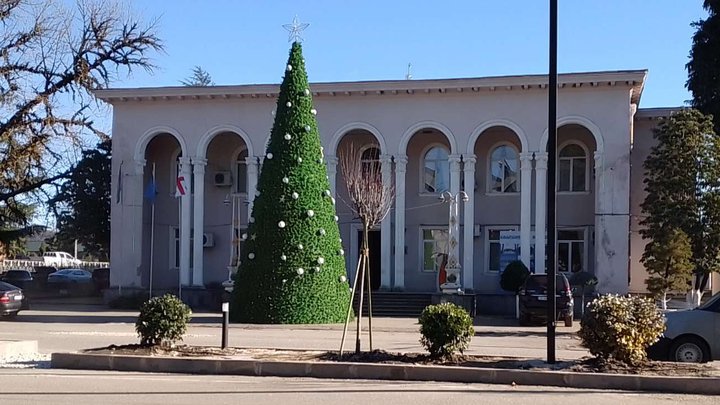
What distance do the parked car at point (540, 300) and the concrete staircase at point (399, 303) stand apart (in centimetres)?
589

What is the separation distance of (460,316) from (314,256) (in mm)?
12297

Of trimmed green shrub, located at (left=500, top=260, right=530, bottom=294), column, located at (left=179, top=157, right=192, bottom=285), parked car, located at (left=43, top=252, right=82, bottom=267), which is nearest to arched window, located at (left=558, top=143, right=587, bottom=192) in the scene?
trimmed green shrub, located at (left=500, top=260, right=530, bottom=294)

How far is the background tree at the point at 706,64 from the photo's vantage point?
3881cm

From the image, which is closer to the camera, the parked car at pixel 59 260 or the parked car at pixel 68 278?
the parked car at pixel 68 278

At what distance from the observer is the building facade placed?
32.5 m

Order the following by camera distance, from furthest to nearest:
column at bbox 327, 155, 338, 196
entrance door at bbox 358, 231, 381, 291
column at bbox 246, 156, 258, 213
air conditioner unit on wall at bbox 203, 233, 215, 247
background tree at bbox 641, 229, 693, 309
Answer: air conditioner unit on wall at bbox 203, 233, 215, 247 < entrance door at bbox 358, 231, 381, 291 < column at bbox 246, 156, 258, 213 < column at bbox 327, 155, 338, 196 < background tree at bbox 641, 229, 693, 309

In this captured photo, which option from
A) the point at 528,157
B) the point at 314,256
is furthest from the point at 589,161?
the point at 314,256

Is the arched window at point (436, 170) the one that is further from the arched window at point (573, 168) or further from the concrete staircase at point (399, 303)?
the concrete staircase at point (399, 303)

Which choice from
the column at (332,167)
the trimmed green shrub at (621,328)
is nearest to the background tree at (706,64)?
the column at (332,167)

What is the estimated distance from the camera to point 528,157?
33.1 metres

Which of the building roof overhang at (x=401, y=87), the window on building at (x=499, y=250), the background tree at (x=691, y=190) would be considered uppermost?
the building roof overhang at (x=401, y=87)

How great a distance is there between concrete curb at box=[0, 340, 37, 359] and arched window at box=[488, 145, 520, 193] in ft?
76.1

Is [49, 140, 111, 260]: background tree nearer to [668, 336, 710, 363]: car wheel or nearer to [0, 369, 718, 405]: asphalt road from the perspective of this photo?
[0, 369, 718, 405]: asphalt road

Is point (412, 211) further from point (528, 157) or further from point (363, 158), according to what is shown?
point (528, 157)
